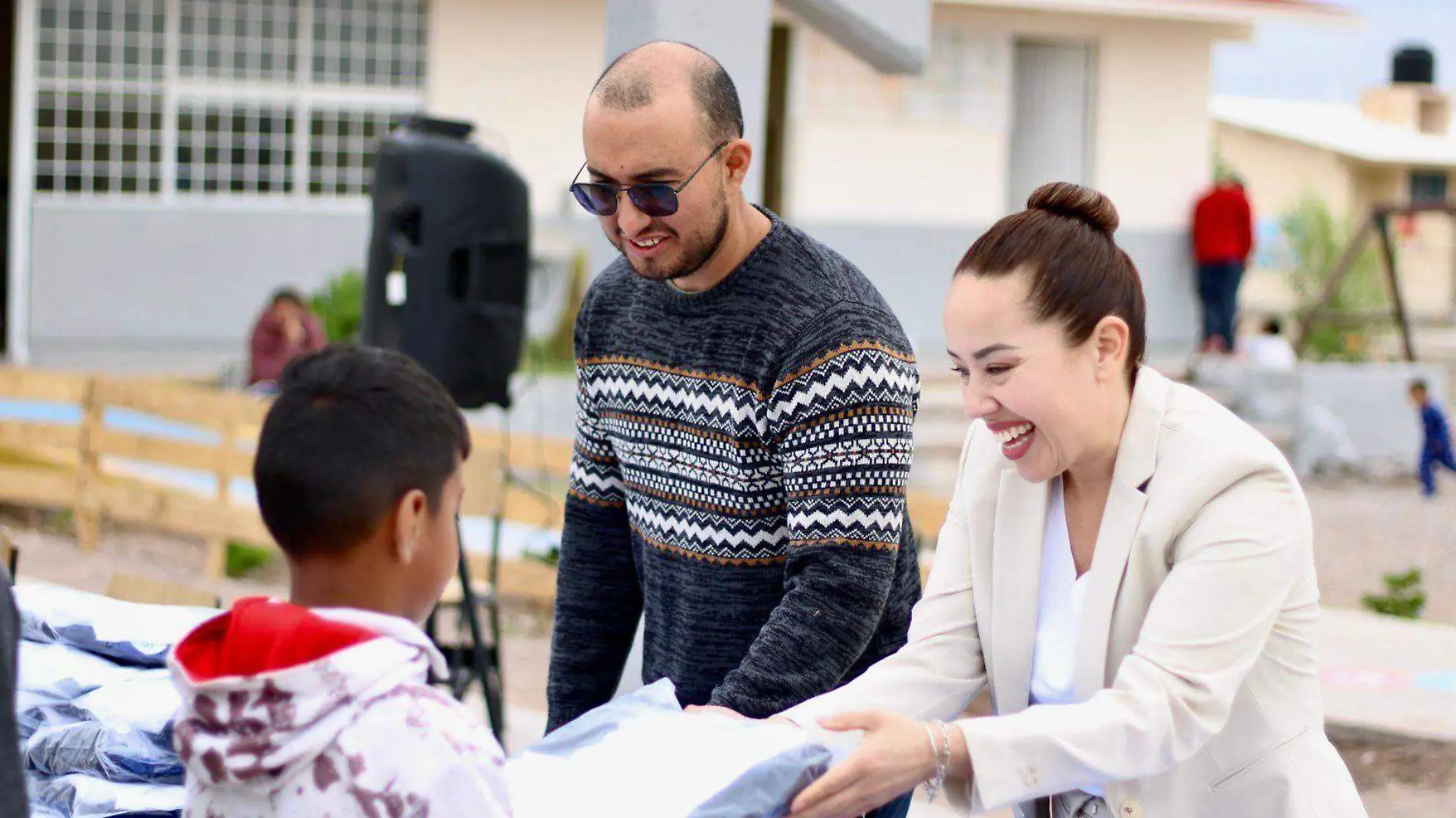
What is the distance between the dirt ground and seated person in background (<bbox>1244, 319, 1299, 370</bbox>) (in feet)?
4.18

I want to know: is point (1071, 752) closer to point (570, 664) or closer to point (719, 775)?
point (719, 775)

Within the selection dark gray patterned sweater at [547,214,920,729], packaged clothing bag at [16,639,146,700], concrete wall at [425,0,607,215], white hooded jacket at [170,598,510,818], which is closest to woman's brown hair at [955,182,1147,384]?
dark gray patterned sweater at [547,214,920,729]

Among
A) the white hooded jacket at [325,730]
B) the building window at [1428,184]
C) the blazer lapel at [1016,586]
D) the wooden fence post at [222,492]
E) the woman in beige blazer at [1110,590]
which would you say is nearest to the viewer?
the white hooded jacket at [325,730]

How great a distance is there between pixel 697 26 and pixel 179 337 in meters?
11.5

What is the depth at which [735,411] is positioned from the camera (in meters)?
2.73

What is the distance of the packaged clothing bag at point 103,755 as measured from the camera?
2.49 m

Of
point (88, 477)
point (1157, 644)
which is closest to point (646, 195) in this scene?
point (1157, 644)

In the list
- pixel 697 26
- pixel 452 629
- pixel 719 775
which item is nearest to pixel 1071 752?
pixel 719 775

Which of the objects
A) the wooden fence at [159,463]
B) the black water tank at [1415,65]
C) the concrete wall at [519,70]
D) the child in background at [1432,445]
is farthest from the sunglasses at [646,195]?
the black water tank at [1415,65]

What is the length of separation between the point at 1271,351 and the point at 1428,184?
22.0 meters

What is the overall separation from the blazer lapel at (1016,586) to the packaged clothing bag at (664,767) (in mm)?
347

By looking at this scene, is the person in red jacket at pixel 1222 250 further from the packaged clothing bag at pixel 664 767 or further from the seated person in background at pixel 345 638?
the seated person in background at pixel 345 638

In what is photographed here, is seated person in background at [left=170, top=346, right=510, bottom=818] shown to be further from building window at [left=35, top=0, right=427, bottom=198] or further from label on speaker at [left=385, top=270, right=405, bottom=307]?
building window at [left=35, top=0, right=427, bottom=198]

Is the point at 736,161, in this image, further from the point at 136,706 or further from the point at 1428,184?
the point at 1428,184
